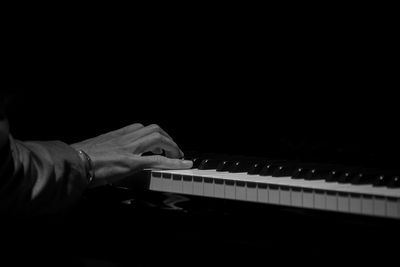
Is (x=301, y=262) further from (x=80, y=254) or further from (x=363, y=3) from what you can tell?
(x=80, y=254)

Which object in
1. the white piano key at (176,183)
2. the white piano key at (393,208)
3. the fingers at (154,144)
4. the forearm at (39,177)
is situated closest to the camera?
the white piano key at (393,208)

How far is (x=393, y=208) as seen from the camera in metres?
1.36

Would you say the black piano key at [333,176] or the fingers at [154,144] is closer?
the black piano key at [333,176]

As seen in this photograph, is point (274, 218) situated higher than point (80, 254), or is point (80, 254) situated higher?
point (274, 218)

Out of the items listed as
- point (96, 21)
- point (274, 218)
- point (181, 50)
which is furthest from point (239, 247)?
point (96, 21)

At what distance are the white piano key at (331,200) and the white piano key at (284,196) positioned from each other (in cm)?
9

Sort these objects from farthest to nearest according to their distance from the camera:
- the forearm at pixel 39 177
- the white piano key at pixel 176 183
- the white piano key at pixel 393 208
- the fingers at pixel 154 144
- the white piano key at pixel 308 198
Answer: the fingers at pixel 154 144
the white piano key at pixel 176 183
the forearm at pixel 39 177
the white piano key at pixel 308 198
the white piano key at pixel 393 208

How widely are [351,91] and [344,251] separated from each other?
501mm

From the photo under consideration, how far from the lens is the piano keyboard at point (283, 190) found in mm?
1383

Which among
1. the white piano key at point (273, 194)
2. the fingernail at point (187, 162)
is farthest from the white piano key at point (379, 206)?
the fingernail at point (187, 162)

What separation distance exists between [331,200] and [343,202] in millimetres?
28

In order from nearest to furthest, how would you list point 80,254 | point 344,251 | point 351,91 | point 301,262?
1. point 344,251
2. point 301,262
3. point 351,91
4. point 80,254

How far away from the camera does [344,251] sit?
148 cm

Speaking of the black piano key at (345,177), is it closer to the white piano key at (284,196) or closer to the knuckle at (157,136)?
the white piano key at (284,196)
